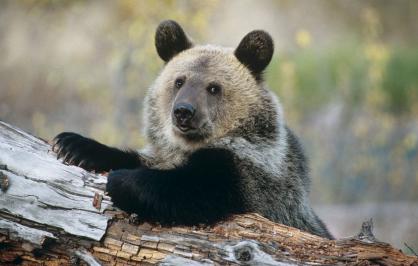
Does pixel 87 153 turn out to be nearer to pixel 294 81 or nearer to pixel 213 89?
pixel 213 89

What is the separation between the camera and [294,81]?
1872cm

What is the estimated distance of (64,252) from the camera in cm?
503

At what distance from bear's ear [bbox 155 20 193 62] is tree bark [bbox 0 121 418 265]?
2085 mm

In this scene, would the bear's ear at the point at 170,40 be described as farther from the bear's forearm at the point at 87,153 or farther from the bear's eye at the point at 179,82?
the bear's forearm at the point at 87,153

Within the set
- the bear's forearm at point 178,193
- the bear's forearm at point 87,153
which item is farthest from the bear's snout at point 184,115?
the bear's forearm at point 87,153

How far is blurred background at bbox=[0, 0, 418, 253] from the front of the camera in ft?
48.1

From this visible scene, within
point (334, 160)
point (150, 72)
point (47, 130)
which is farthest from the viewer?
point (334, 160)

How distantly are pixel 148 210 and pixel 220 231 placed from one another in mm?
593

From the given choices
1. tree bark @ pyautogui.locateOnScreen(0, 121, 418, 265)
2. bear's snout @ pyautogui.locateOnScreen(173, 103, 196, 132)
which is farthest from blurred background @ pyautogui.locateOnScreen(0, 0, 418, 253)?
tree bark @ pyautogui.locateOnScreen(0, 121, 418, 265)

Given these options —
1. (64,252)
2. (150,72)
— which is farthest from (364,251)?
(150,72)

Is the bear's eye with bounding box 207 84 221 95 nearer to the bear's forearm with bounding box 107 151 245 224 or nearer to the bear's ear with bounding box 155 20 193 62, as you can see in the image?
the bear's ear with bounding box 155 20 193 62

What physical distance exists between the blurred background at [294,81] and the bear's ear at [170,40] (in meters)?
6.34

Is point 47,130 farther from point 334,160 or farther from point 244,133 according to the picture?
point 244,133

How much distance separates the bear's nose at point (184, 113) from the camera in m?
5.99
